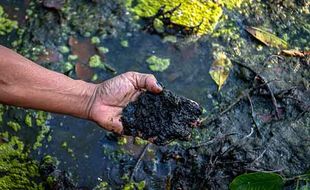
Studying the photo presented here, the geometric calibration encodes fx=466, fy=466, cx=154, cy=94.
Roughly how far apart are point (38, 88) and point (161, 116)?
596 mm

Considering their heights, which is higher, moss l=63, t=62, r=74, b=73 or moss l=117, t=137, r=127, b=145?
moss l=63, t=62, r=74, b=73

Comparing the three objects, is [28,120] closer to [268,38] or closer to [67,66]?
[67,66]

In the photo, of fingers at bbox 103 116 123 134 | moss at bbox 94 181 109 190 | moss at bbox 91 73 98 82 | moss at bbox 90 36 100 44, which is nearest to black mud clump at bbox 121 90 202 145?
fingers at bbox 103 116 123 134

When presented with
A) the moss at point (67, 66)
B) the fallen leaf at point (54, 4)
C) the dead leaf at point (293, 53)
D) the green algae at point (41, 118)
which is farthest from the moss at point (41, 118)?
the dead leaf at point (293, 53)

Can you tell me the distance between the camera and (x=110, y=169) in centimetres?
242

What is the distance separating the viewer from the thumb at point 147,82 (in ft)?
7.15

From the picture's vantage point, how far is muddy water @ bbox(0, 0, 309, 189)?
2418 mm

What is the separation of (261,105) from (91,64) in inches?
39.8

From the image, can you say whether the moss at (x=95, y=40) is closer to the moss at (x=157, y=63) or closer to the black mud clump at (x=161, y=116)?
the moss at (x=157, y=63)

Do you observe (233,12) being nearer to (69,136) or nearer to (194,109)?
(194,109)

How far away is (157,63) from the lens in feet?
9.12

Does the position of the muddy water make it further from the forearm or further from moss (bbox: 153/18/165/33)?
the forearm

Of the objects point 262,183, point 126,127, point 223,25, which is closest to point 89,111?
point 126,127

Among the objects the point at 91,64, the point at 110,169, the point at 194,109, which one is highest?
the point at 194,109
